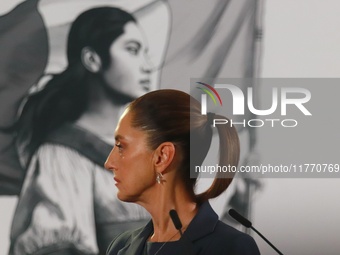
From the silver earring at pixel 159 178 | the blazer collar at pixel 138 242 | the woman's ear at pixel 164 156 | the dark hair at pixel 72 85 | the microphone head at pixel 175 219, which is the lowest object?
the blazer collar at pixel 138 242

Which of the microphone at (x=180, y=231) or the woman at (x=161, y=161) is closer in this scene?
the microphone at (x=180, y=231)

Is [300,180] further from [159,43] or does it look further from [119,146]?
[119,146]

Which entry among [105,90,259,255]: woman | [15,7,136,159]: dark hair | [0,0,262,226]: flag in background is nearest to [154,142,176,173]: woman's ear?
[105,90,259,255]: woman

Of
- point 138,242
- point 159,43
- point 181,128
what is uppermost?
point 159,43

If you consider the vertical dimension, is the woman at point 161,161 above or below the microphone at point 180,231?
above

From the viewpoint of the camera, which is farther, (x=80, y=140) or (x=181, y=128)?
(x=80, y=140)

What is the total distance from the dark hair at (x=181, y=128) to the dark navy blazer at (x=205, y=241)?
6 centimetres

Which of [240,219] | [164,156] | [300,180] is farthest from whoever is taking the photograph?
[300,180]

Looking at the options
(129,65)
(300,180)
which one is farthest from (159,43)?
(300,180)

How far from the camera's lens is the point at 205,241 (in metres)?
1.44

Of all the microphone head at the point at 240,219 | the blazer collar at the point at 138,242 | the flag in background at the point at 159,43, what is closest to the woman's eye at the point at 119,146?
the blazer collar at the point at 138,242

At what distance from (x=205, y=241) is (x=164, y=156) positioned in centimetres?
18

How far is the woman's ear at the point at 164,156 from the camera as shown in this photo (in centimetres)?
149

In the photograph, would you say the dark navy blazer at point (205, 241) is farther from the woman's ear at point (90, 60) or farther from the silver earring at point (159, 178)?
the woman's ear at point (90, 60)
